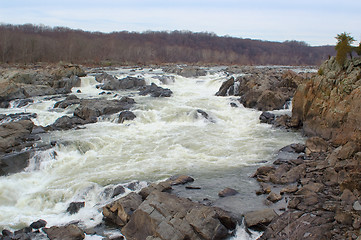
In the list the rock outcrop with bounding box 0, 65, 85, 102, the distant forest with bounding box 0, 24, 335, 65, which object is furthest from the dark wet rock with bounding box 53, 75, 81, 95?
the distant forest with bounding box 0, 24, 335, 65

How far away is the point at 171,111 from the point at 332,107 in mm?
9464

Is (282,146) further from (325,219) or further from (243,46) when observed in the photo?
(243,46)

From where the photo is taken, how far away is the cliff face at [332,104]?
13398 mm

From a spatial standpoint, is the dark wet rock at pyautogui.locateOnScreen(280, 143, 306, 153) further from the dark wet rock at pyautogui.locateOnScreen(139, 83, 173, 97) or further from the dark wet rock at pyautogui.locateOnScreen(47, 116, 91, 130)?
the dark wet rock at pyautogui.locateOnScreen(139, 83, 173, 97)

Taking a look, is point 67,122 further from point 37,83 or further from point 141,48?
point 141,48

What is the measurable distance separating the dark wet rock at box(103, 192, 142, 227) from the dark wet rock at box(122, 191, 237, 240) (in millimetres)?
452

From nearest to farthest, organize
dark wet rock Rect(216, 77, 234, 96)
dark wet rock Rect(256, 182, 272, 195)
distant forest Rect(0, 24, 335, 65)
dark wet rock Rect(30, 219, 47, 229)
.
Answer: dark wet rock Rect(30, 219, 47, 229), dark wet rock Rect(256, 182, 272, 195), dark wet rock Rect(216, 77, 234, 96), distant forest Rect(0, 24, 335, 65)

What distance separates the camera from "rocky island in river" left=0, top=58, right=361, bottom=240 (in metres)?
7.97

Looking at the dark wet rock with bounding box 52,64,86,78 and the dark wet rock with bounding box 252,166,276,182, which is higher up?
the dark wet rock with bounding box 52,64,86,78

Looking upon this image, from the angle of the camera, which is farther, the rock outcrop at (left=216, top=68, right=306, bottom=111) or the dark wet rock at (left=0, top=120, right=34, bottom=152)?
the rock outcrop at (left=216, top=68, right=306, bottom=111)

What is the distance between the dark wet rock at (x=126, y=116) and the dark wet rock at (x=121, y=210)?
10.3 m

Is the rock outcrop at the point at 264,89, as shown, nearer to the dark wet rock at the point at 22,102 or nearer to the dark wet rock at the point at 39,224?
the dark wet rock at the point at 22,102

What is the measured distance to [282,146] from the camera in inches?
580

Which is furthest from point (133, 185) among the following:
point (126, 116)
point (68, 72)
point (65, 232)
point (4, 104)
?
point (68, 72)
